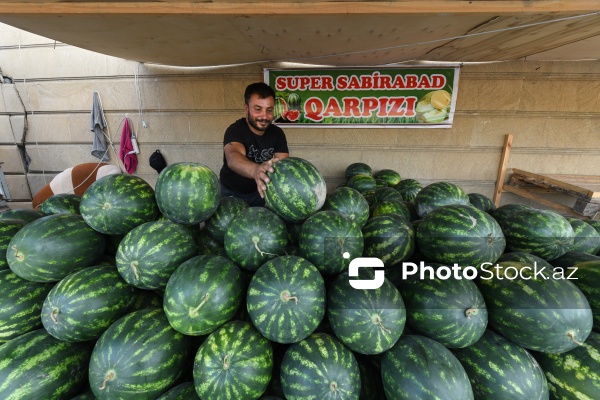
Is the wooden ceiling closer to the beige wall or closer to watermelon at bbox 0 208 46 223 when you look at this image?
the beige wall

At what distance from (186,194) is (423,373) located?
1.16 meters

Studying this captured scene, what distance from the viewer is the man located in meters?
2.81

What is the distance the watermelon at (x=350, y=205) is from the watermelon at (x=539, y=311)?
24.8 inches

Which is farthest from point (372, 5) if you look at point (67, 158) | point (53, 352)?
point (67, 158)

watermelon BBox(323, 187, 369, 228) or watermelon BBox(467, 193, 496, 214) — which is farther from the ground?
watermelon BBox(323, 187, 369, 228)

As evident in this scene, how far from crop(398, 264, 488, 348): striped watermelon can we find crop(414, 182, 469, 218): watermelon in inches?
27.5

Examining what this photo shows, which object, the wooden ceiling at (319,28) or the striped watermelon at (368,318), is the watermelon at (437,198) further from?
the wooden ceiling at (319,28)

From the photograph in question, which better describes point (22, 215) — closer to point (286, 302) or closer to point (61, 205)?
point (61, 205)

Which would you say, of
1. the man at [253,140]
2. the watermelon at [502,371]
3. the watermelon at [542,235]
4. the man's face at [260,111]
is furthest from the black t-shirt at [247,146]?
the watermelon at [502,371]

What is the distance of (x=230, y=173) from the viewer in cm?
304

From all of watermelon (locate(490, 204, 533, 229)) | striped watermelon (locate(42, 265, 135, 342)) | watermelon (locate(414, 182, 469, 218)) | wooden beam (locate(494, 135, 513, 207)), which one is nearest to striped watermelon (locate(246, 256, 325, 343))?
striped watermelon (locate(42, 265, 135, 342))

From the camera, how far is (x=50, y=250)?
1152 millimetres

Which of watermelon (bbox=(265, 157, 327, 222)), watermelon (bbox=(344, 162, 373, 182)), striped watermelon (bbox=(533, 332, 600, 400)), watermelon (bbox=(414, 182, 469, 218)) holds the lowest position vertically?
striped watermelon (bbox=(533, 332, 600, 400))

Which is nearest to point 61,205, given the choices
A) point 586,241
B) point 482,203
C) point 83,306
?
point 83,306
